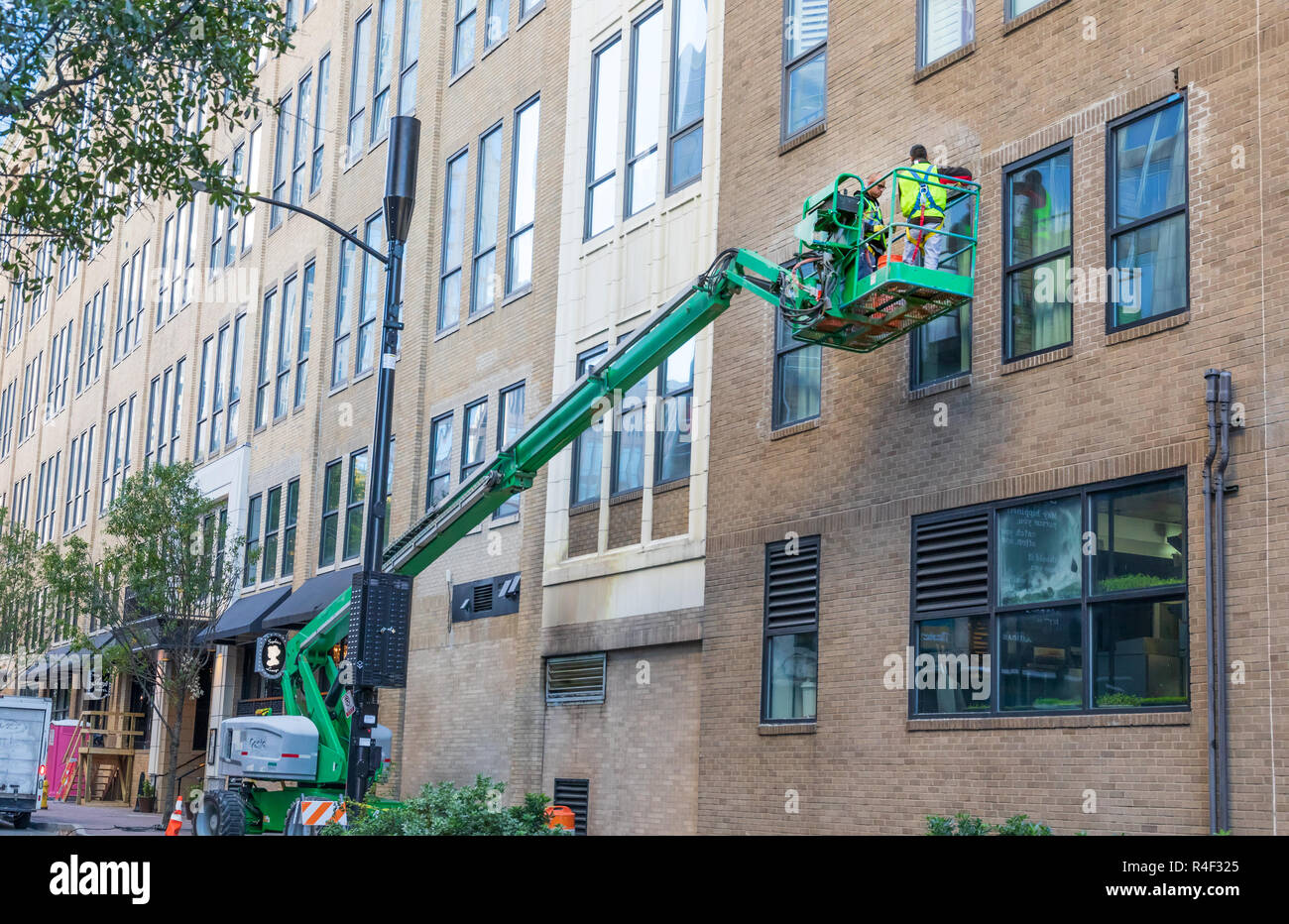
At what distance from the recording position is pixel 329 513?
3019cm

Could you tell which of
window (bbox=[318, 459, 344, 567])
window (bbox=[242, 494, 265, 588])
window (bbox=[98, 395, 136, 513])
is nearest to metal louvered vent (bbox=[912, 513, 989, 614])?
window (bbox=[318, 459, 344, 567])

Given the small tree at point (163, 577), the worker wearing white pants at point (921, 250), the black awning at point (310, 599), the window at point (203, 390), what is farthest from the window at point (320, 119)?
the worker wearing white pants at point (921, 250)

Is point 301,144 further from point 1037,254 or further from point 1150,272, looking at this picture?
point 1150,272

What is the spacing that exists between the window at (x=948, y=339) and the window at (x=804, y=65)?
9.81 feet

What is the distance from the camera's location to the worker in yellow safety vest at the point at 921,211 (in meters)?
13.3

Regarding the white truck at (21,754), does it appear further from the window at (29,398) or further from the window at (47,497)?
the window at (29,398)

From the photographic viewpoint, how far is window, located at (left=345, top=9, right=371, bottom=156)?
31703mm

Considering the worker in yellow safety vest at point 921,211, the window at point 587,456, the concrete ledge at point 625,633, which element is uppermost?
the worker in yellow safety vest at point 921,211

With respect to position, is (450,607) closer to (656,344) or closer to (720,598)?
(720,598)

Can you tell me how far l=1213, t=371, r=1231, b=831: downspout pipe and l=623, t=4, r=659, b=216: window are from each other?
426 inches

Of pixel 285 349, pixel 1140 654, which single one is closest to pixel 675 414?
pixel 1140 654

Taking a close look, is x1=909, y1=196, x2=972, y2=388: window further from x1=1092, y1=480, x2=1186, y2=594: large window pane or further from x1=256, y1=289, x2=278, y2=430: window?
x1=256, y1=289, x2=278, y2=430: window

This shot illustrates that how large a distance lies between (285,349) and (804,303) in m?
22.4
